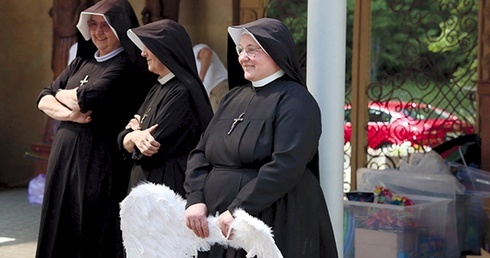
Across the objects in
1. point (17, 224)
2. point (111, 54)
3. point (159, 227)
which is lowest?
point (17, 224)

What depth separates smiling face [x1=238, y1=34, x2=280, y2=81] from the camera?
158 inches

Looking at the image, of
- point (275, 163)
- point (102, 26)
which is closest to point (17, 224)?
point (102, 26)

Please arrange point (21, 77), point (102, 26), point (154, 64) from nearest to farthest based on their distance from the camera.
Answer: point (154, 64)
point (102, 26)
point (21, 77)

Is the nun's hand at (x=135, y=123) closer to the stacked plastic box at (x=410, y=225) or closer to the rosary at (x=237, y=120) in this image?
the rosary at (x=237, y=120)

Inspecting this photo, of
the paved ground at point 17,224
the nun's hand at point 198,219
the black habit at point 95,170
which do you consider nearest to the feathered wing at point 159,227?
the nun's hand at point 198,219

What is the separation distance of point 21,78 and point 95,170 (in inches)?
211

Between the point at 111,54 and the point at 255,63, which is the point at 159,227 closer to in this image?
the point at 255,63

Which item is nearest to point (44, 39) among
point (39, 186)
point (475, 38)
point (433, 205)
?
point (39, 186)

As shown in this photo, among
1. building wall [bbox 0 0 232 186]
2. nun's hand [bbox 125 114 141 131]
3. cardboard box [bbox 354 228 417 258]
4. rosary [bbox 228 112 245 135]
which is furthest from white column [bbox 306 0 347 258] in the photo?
building wall [bbox 0 0 232 186]

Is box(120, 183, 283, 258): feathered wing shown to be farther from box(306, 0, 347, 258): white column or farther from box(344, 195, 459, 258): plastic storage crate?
box(344, 195, 459, 258): plastic storage crate

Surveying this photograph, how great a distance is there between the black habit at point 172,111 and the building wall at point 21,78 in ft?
18.0

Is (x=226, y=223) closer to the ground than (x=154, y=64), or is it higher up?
closer to the ground

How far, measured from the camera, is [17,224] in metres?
8.45

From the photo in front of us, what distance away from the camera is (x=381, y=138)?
791 centimetres
